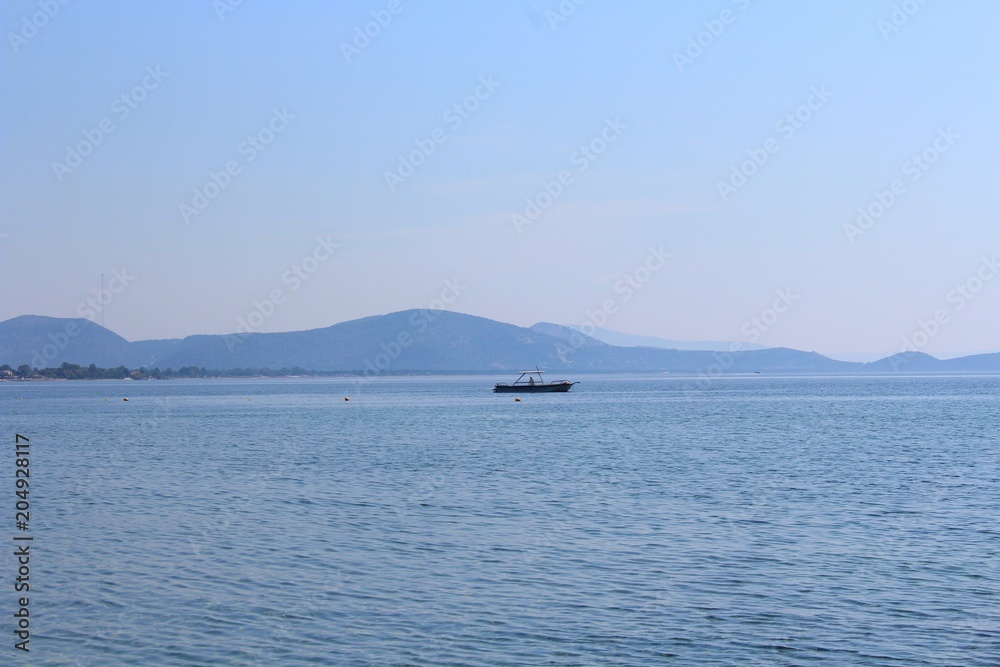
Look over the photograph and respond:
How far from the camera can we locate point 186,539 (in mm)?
30391

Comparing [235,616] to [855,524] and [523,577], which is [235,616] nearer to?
[523,577]

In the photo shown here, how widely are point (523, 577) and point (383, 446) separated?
4575 cm

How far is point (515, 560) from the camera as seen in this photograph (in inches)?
1038

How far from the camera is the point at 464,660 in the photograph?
18.2m

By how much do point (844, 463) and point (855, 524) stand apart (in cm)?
2228

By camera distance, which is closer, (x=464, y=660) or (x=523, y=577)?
(x=464, y=660)

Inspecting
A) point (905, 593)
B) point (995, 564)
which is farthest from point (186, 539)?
point (995, 564)

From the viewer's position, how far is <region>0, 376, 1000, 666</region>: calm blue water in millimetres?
19172

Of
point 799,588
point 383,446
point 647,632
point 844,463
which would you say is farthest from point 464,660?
point 383,446

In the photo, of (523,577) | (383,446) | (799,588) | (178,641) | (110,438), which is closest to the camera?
(178,641)

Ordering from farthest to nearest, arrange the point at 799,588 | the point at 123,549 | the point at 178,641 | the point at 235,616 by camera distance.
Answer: the point at 123,549 → the point at 799,588 → the point at 235,616 → the point at 178,641

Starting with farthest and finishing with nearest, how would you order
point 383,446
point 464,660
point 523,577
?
1. point 383,446
2. point 523,577
3. point 464,660

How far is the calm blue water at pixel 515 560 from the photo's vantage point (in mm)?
19172

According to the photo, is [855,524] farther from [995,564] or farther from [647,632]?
[647,632]
